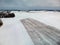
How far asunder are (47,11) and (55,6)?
61 centimetres

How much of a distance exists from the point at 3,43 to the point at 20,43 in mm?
200

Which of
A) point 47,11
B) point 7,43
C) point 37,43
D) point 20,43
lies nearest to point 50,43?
point 37,43

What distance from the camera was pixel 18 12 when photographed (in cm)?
696

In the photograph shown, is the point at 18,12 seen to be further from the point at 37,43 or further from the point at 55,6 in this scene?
the point at 37,43

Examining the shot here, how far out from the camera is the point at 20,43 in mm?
1694

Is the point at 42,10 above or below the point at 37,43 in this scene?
above

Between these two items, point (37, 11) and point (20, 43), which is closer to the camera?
point (20, 43)

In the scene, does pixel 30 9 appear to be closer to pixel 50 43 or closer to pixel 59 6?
pixel 59 6

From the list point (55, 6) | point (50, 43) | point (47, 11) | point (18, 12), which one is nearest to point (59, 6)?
point (55, 6)

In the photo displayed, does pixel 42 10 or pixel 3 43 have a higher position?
pixel 42 10

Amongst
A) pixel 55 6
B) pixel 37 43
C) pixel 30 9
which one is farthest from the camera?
pixel 30 9

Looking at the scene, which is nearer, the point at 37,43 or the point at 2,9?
the point at 37,43

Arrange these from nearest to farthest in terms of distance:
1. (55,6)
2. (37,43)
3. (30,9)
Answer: (37,43), (55,6), (30,9)

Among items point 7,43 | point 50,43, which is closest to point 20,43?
point 7,43
